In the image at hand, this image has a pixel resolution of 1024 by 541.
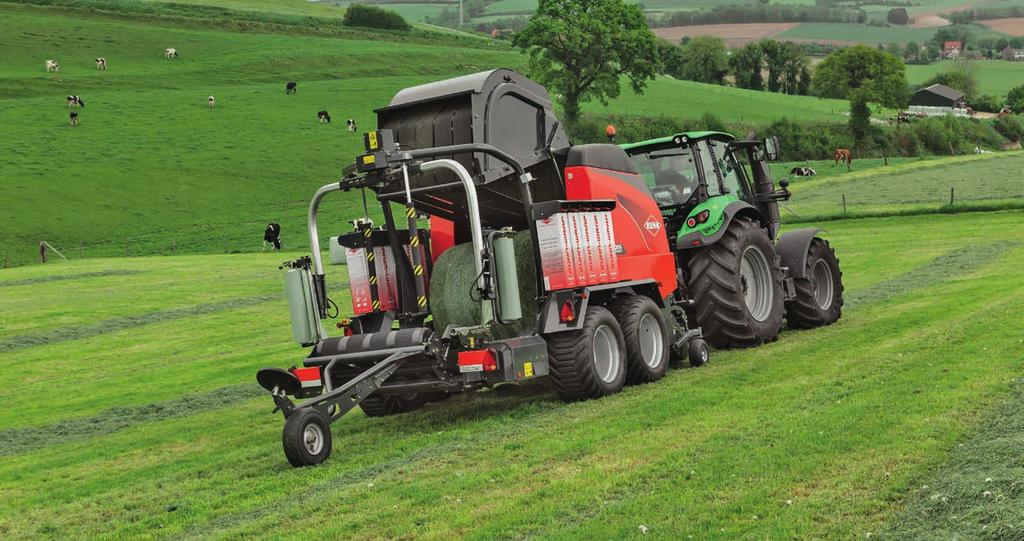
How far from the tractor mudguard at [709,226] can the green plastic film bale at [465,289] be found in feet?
11.0

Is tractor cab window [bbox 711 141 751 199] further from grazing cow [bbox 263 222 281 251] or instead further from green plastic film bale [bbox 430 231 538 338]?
grazing cow [bbox 263 222 281 251]

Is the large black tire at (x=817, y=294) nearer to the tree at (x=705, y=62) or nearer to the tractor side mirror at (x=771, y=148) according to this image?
the tractor side mirror at (x=771, y=148)

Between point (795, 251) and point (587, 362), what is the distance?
689 centimetres

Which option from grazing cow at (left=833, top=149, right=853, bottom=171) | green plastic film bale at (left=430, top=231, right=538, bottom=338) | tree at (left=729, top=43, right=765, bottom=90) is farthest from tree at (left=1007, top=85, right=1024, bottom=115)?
green plastic film bale at (left=430, top=231, right=538, bottom=338)

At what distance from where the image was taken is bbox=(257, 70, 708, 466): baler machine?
37.5 feet

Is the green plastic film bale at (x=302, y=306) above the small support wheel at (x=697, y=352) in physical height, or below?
above

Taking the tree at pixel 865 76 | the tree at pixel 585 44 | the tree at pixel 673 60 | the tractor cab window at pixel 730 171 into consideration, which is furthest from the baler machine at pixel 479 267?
the tree at pixel 673 60

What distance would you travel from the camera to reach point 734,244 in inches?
616

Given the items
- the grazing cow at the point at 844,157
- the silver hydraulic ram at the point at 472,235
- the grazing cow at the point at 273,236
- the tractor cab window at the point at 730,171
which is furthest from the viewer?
the grazing cow at the point at 844,157

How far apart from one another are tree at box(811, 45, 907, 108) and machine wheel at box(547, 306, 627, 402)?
128 m

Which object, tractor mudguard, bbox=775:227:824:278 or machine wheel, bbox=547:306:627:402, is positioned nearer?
machine wheel, bbox=547:306:627:402

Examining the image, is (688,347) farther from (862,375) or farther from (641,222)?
(862,375)

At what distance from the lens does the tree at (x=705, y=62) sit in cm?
15525

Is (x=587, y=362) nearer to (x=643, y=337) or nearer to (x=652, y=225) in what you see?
(x=643, y=337)
